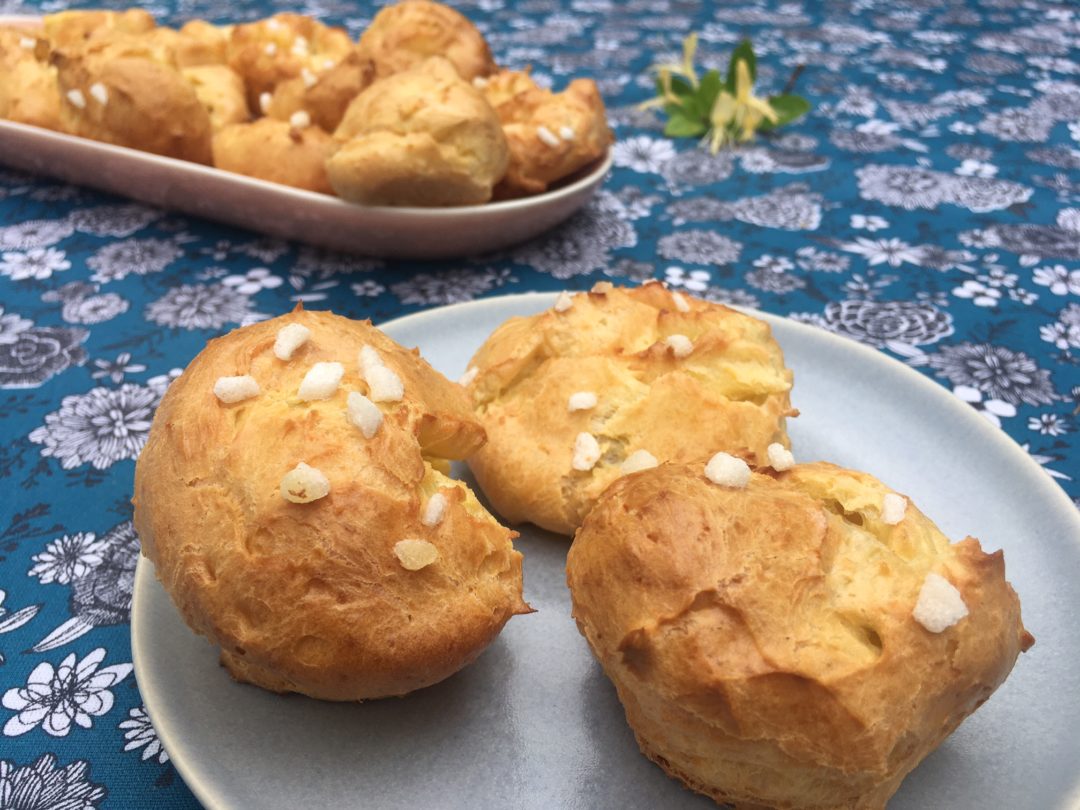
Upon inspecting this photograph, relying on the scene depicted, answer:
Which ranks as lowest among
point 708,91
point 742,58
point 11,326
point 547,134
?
point 11,326

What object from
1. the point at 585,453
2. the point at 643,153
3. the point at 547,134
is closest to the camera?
the point at 585,453

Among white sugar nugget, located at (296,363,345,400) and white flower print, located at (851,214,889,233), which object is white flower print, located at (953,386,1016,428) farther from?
white sugar nugget, located at (296,363,345,400)

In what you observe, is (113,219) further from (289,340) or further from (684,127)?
(684,127)

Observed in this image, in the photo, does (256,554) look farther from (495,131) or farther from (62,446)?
(495,131)

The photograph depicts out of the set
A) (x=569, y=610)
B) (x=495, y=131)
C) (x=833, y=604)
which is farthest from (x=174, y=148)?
(x=833, y=604)

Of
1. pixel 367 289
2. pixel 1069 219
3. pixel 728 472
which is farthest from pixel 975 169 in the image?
pixel 728 472

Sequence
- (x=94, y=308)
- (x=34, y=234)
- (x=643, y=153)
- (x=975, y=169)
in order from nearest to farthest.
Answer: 1. (x=94, y=308)
2. (x=34, y=234)
3. (x=975, y=169)
4. (x=643, y=153)
